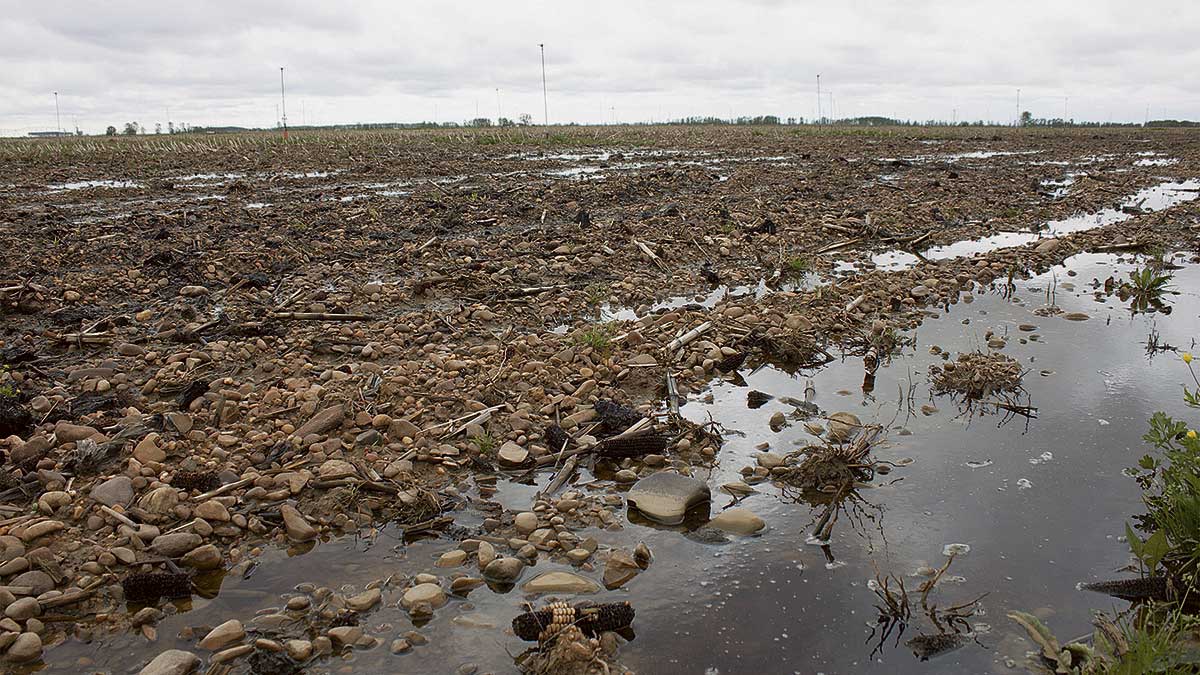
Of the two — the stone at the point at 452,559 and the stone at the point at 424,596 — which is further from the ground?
the stone at the point at 452,559

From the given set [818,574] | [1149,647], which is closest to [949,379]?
[818,574]

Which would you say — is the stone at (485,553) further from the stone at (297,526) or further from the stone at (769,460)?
the stone at (769,460)

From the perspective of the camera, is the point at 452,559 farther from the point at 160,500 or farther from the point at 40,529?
the point at 40,529

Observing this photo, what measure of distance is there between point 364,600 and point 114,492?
158 cm

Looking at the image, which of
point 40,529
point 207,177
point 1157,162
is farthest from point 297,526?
point 1157,162

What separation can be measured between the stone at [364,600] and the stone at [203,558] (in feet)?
2.30

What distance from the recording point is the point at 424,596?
10.1 feet

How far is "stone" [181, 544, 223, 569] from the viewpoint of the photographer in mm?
3324

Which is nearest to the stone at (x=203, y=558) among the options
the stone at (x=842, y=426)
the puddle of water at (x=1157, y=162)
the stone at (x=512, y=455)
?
the stone at (x=512, y=455)

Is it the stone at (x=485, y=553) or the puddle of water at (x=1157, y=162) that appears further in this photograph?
the puddle of water at (x=1157, y=162)

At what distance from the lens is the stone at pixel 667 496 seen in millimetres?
3750

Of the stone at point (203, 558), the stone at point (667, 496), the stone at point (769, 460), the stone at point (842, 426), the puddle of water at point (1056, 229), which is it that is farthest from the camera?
the puddle of water at point (1056, 229)

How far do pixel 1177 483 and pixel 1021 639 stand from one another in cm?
115

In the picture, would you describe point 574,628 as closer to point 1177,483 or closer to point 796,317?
point 1177,483
